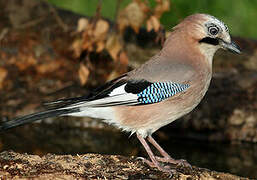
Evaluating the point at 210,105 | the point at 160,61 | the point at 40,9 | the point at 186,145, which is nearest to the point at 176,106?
the point at 160,61

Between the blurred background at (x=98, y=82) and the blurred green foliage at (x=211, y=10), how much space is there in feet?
4.25

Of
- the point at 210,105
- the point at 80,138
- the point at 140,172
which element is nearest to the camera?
the point at 140,172

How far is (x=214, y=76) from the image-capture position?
31.2 ft

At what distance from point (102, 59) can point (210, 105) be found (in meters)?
1.87

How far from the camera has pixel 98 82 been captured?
9.41m

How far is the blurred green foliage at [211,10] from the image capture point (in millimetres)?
11641

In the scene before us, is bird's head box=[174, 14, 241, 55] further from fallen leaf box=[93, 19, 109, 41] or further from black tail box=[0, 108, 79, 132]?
fallen leaf box=[93, 19, 109, 41]

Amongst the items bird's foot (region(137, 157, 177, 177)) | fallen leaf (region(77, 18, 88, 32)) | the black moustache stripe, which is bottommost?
bird's foot (region(137, 157, 177, 177))

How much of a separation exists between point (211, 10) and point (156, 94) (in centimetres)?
613

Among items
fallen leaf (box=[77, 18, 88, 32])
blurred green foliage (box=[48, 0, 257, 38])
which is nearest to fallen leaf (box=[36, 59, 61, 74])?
fallen leaf (box=[77, 18, 88, 32])

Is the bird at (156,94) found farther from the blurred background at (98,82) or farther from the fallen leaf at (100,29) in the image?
the fallen leaf at (100,29)

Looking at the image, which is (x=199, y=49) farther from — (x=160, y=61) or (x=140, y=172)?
(x=140, y=172)

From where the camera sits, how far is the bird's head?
6039 mm

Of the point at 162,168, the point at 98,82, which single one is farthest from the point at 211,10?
the point at 162,168
